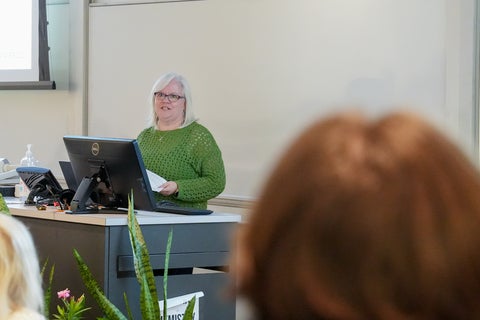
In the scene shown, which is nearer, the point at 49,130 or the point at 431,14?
the point at 431,14

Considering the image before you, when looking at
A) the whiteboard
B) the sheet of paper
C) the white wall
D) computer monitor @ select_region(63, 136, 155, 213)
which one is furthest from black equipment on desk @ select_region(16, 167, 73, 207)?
the white wall

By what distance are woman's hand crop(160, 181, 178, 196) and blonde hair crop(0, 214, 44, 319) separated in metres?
2.09

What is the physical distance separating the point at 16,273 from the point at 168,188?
85.1 inches

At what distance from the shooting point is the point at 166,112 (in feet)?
14.3

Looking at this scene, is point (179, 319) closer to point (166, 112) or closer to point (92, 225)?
point (92, 225)

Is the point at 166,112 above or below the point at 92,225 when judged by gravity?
above

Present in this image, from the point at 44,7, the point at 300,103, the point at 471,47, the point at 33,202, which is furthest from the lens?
the point at 44,7

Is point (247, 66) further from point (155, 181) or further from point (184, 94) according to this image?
point (155, 181)

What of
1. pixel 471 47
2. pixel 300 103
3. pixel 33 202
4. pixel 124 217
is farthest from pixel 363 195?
pixel 300 103

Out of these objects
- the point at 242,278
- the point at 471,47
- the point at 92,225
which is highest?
the point at 471,47

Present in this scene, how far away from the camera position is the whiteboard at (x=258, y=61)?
15.5 ft

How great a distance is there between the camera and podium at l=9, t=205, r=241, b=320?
11.5 ft

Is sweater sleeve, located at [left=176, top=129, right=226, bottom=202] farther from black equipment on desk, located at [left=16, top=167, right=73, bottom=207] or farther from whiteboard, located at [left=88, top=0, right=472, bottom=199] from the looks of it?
whiteboard, located at [left=88, top=0, right=472, bottom=199]

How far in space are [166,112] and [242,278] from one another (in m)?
3.75
